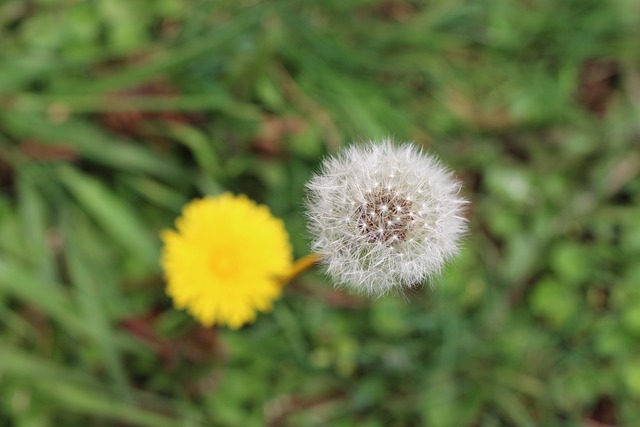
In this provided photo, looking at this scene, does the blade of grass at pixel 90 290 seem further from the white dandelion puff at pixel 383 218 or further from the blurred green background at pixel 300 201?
the white dandelion puff at pixel 383 218

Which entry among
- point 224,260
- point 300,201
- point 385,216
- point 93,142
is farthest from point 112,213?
point 385,216

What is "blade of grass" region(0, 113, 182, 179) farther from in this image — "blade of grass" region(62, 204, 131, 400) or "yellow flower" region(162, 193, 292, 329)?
"yellow flower" region(162, 193, 292, 329)

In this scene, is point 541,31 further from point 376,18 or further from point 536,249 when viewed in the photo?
point 536,249

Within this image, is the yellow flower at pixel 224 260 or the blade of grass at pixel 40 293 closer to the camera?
the yellow flower at pixel 224 260

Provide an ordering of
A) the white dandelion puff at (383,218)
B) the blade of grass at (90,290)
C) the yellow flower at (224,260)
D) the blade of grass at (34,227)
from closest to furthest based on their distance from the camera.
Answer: the white dandelion puff at (383,218)
the yellow flower at (224,260)
the blade of grass at (90,290)
the blade of grass at (34,227)

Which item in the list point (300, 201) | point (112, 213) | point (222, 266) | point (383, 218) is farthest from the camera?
point (112, 213)

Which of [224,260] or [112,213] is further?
[112,213]

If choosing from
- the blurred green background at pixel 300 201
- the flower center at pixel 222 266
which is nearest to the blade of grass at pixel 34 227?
the blurred green background at pixel 300 201

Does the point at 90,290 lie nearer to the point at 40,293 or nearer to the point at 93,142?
the point at 40,293

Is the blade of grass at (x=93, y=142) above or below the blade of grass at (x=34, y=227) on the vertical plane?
above
